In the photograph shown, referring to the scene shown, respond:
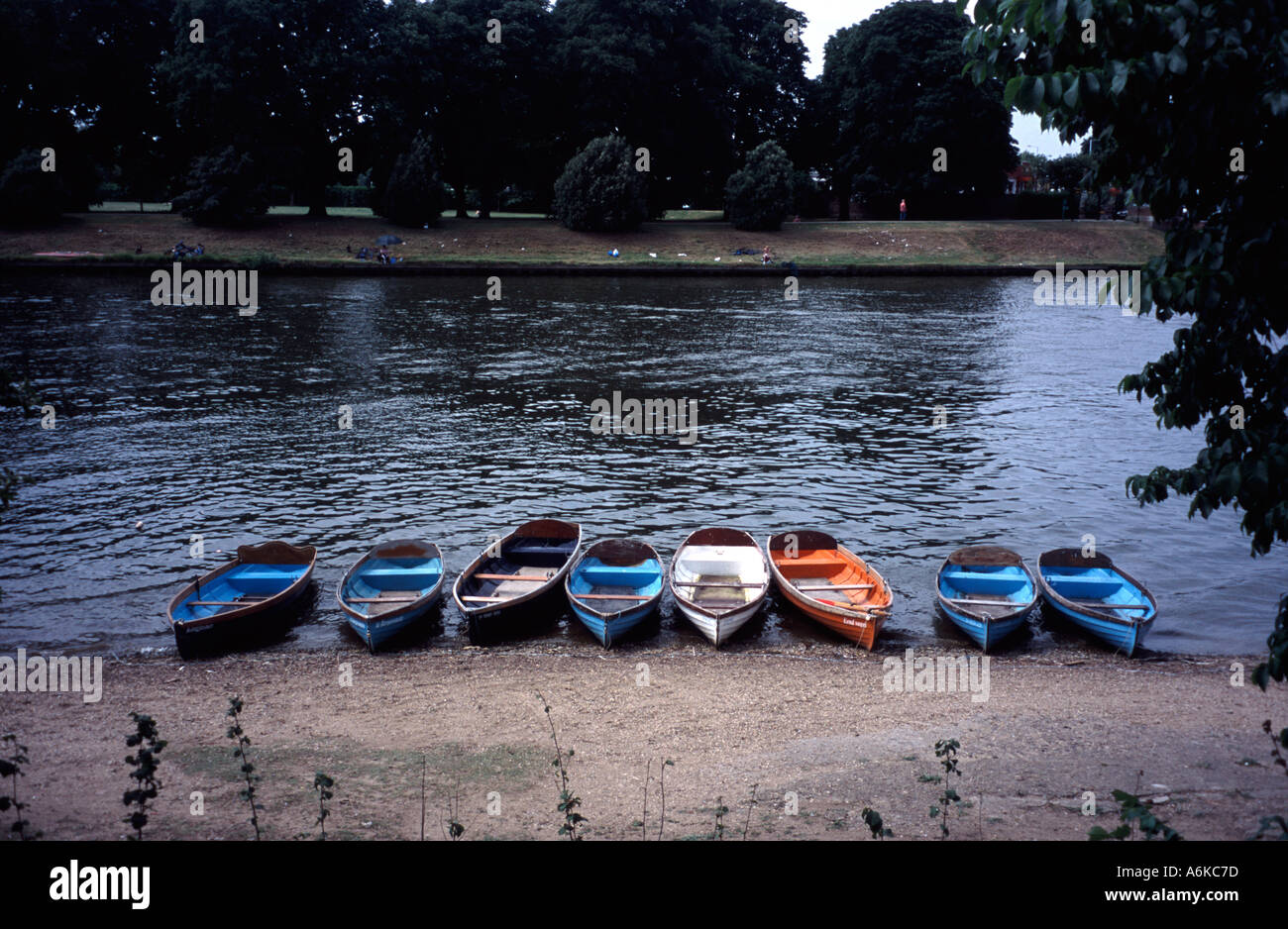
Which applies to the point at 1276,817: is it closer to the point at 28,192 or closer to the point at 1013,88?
the point at 1013,88

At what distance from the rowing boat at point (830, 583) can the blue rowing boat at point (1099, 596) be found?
2.91 metres

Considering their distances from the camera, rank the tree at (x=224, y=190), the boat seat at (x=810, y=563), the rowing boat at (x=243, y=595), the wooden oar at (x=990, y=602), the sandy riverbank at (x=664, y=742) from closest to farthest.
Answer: the sandy riverbank at (x=664, y=742) → the rowing boat at (x=243, y=595) → the wooden oar at (x=990, y=602) → the boat seat at (x=810, y=563) → the tree at (x=224, y=190)

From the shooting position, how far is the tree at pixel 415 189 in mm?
69438

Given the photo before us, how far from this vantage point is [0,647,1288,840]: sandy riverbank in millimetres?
9336

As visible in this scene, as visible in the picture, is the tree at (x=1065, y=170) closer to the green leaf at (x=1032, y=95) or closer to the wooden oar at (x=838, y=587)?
the wooden oar at (x=838, y=587)

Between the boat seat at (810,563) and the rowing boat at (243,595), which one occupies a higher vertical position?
the boat seat at (810,563)

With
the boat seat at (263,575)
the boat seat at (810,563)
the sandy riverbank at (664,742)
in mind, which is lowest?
the sandy riverbank at (664,742)

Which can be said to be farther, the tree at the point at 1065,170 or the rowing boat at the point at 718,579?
the tree at the point at 1065,170

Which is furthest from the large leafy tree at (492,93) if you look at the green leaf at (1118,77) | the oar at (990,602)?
the green leaf at (1118,77)

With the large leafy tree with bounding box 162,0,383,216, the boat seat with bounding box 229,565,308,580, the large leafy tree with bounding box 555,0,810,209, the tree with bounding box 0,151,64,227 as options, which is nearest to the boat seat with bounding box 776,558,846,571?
the boat seat with bounding box 229,565,308,580

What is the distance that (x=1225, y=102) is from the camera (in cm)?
561

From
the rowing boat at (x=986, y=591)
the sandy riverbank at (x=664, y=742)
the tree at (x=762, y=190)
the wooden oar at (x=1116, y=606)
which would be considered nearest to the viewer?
the sandy riverbank at (x=664, y=742)

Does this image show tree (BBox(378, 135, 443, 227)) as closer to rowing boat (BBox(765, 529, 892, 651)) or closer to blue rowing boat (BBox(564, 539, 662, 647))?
blue rowing boat (BBox(564, 539, 662, 647))
